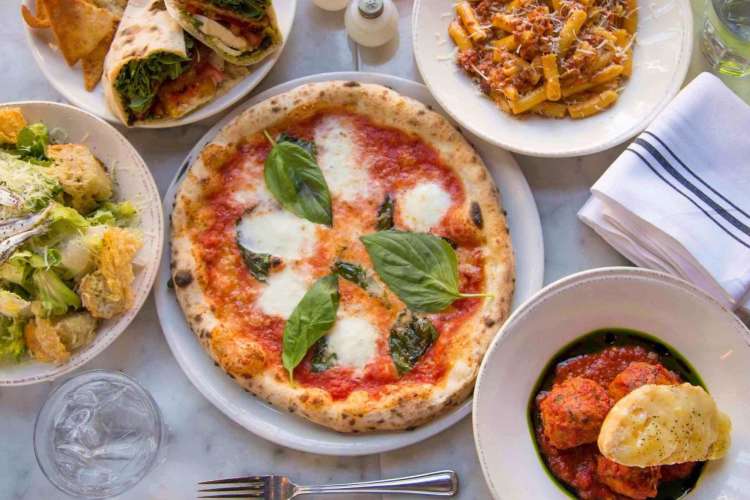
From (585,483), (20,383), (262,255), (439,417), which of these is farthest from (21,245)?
(585,483)

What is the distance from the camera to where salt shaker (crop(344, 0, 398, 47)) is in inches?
118

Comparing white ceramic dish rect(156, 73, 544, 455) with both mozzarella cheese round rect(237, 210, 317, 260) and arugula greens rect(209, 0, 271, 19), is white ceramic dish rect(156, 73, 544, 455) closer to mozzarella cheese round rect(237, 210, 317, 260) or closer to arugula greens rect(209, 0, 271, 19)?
mozzarella cheese round rect(237, 210, 317, 260)

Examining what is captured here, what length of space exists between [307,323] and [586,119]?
1.19 m

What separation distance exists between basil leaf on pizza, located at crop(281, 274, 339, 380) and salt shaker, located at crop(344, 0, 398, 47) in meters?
0.95

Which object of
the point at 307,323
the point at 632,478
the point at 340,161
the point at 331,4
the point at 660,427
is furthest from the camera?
the point at 331,4

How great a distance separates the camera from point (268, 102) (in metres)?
3.00

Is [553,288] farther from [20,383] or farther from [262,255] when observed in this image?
[20,383]

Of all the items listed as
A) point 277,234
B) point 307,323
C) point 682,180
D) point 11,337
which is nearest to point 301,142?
point 277,234

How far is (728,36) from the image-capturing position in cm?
297

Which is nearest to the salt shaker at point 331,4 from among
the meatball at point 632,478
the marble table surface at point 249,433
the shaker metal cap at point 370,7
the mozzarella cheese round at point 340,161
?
the marble table surface at point 249,433

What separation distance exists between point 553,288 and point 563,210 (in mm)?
543

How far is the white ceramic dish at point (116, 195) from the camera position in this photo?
9.35 feet

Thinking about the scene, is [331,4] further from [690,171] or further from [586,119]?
[690,171]

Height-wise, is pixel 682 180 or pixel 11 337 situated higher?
pixel 682 180
